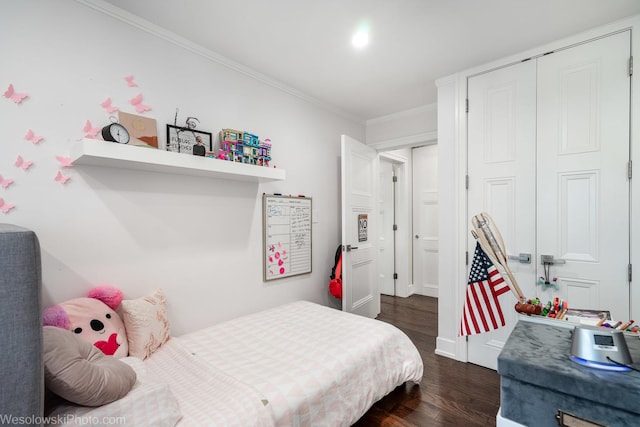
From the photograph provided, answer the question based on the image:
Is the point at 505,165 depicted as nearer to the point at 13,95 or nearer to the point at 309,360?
the point at 309,360

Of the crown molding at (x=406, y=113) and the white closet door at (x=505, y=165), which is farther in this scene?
the crown molding at (x=406, y=113)

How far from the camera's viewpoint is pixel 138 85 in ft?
6.30

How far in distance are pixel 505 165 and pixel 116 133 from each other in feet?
9.39

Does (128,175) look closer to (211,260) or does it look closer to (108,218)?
(108,218)

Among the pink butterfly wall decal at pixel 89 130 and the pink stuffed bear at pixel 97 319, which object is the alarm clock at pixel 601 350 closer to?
the pink stuffed bear at pixel 97 319

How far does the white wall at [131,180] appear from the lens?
1546 mm

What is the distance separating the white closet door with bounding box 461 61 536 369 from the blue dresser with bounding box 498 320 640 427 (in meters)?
1.40

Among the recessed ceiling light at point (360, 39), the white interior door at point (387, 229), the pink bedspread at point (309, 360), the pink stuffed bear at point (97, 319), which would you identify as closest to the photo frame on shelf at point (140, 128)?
the pink stuffed bear at point (97, 319)

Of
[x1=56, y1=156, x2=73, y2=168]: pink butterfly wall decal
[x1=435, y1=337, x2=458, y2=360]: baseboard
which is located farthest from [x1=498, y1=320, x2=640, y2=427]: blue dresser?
[x1=56, y1=156, x2=73, y2=168]: pink butterfly wall decal

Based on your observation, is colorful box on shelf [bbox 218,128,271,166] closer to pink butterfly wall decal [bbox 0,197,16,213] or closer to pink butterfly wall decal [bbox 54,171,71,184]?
pink butterfly wall decal [bbox 54,171,71,184]

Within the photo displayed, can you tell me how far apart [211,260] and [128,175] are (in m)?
0.84

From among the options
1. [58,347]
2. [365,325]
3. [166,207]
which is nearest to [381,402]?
[365,325]

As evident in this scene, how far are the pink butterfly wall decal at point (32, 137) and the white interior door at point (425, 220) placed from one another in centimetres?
465

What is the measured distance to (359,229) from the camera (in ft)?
11.3
